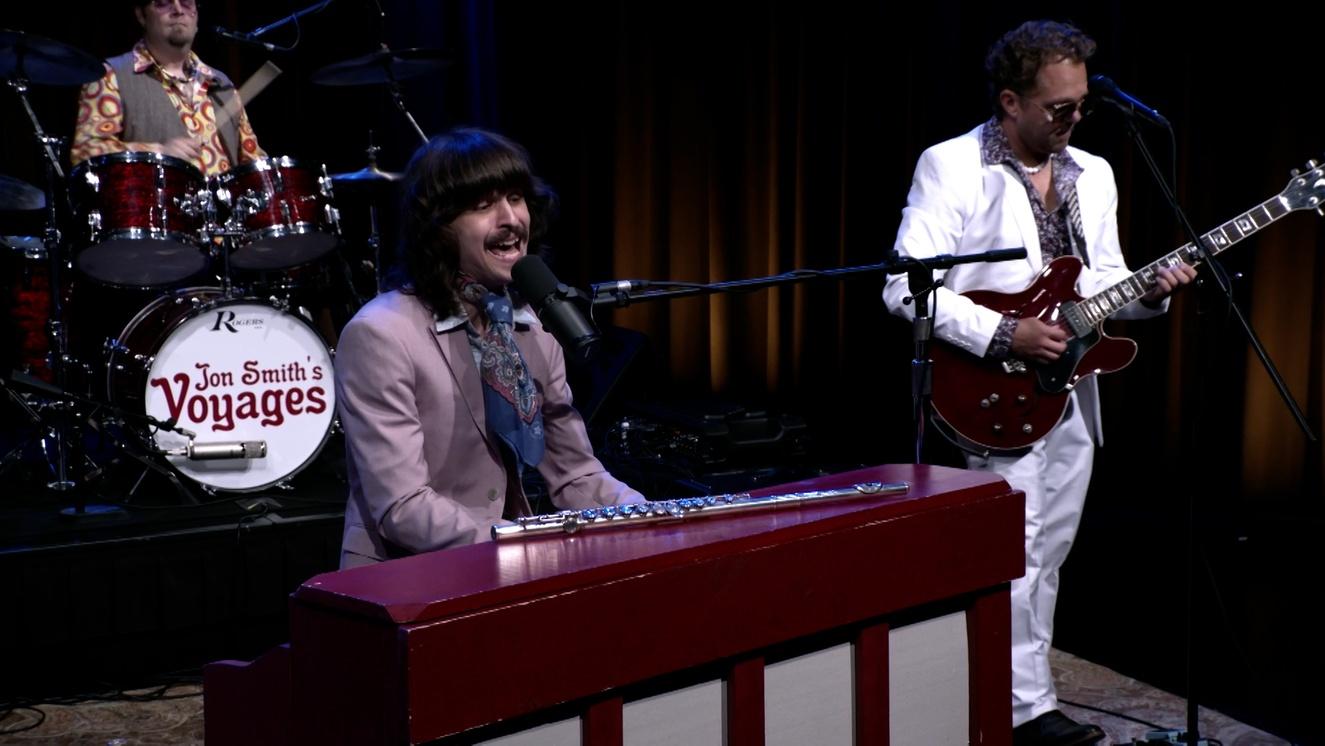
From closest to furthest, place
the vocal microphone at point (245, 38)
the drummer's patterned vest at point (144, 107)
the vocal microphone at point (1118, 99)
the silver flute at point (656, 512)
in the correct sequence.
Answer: the silver flute at point (656, 512)
the vocal microphone at point (1118, 99)
the drummer's patterned vest at point (144, 107)
the vocal microphone at point (245, 38)

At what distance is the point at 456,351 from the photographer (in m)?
2.42

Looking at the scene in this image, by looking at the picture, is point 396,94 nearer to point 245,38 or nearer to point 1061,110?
point 245,38

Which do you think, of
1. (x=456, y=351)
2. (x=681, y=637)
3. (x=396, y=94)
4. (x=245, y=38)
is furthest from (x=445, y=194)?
(x=245, y=38)

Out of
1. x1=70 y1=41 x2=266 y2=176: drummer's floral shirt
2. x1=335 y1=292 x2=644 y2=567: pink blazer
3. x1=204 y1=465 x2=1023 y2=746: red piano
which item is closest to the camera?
x1=204 y1=465 x2=1023 y2=746: red piano

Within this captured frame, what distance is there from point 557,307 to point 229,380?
3621 millimetres

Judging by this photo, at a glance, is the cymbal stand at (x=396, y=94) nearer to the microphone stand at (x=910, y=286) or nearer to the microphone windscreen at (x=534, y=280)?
the microphone stand at (x=910, y=286)

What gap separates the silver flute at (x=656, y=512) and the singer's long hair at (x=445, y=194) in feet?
2.93

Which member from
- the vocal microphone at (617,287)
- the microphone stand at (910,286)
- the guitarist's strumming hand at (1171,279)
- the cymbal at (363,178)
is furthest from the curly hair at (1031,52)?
the cymbal at (363,178)

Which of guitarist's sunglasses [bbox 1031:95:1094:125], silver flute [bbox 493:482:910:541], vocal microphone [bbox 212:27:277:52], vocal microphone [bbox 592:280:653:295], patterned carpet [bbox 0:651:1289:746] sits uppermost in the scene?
vocal microphone [bbox 212:27:277:52]

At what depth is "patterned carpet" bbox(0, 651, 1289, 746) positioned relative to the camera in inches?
145

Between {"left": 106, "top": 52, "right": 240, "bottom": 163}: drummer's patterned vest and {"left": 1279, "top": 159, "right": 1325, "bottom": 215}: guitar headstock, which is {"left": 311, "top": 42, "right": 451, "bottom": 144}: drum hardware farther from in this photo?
{"left": 1279, "top": 159, "right": 1325, "bottom": 215}: guitar headstock

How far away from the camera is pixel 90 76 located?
5031 mm

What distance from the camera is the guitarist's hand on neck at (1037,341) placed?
3.44 meters

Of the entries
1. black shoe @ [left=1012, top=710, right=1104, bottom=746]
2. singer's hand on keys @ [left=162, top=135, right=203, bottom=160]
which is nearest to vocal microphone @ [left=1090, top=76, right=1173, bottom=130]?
black shoe @ [left=1012, top=710, right=1104, bottom=746]
